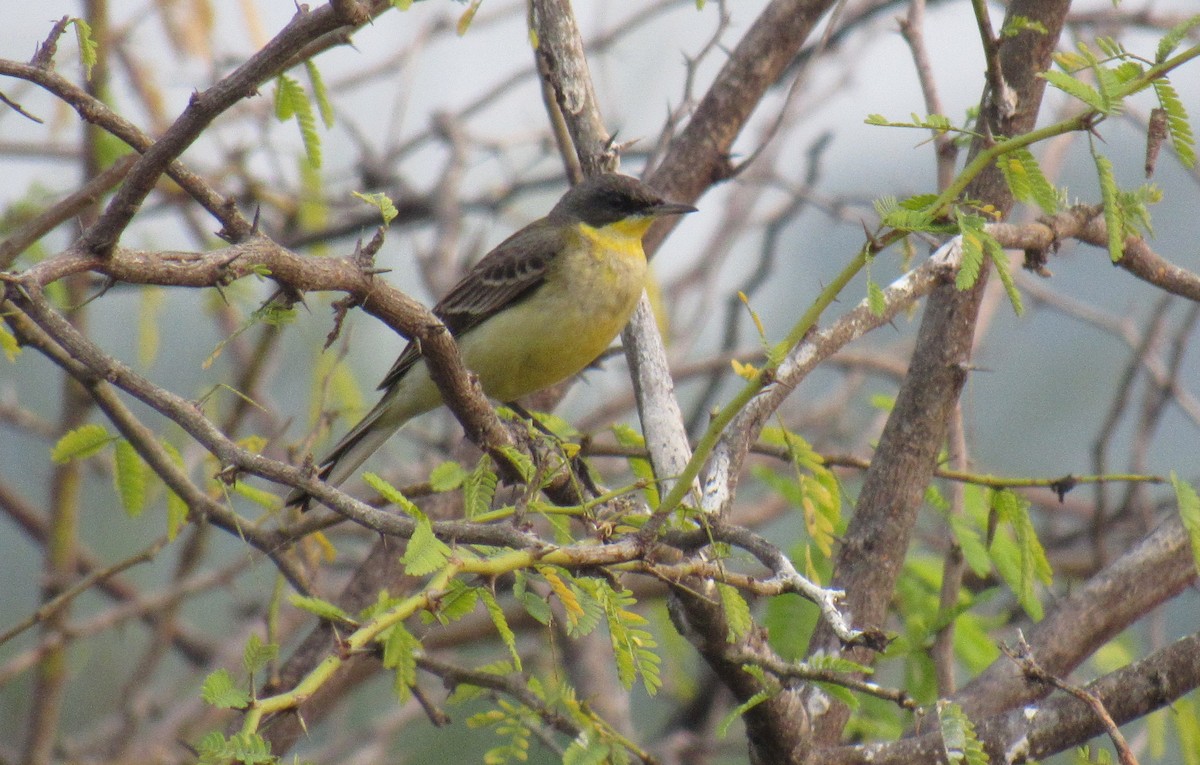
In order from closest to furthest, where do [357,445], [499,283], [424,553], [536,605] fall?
1. [424,553]
2. [536,605]
3. [357,445]
4. [499,283]

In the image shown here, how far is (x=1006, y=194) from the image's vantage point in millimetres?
4055

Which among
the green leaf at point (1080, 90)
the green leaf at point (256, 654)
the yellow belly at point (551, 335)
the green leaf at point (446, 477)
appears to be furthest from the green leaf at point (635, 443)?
the green leaf at point (1080, 90)

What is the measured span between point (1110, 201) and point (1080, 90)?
0.42m

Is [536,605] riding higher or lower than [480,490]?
lower

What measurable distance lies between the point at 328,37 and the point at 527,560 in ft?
6.98

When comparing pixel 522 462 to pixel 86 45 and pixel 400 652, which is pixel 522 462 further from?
pixel 86 45

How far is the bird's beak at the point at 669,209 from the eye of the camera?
532 cm

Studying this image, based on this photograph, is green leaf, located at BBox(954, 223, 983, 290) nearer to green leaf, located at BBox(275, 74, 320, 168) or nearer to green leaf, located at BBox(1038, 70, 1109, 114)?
green leaf, located at BBox(1038, 70, 1109, 114)

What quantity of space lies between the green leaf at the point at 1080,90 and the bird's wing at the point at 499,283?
11.5 ft

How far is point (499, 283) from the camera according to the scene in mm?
5863

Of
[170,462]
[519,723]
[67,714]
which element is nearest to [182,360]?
[67,714]

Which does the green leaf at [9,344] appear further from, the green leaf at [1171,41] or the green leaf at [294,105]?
the green leaf at [1171,41]

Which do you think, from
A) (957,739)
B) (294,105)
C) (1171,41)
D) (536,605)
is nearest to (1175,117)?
(1171,41)

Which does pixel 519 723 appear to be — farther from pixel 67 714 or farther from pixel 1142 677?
pixel 67 714
